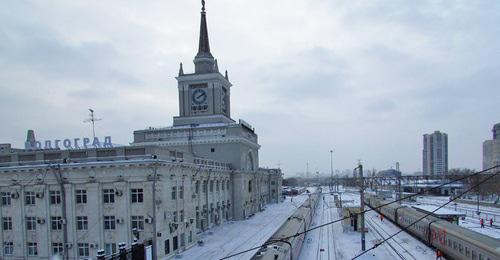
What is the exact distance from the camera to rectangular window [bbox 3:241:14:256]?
32281 millimetres

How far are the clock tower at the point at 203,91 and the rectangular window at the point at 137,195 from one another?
33404 mm

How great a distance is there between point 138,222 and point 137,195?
2.16m

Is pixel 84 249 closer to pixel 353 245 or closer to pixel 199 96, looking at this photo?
pixel 353 245

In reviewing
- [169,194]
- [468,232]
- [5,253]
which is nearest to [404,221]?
[468,232]

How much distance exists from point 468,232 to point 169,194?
76.9ft

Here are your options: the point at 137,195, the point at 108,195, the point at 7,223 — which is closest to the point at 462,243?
the point at 137,195

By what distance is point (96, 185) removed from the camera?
30312 millimetres

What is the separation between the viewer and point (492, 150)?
155 m

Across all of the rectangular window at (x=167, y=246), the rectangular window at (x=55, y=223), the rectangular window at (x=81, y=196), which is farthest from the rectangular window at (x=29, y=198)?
the rectangular window at (x=167, y=246)

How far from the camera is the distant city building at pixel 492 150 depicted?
14073 cm

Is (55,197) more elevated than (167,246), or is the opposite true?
(55,197)

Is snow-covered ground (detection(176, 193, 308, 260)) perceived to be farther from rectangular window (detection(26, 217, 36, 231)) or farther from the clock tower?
the clock tower

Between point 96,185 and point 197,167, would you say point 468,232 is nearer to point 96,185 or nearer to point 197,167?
point 197,167

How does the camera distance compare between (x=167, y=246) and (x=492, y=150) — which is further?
(x=492, y=150)
